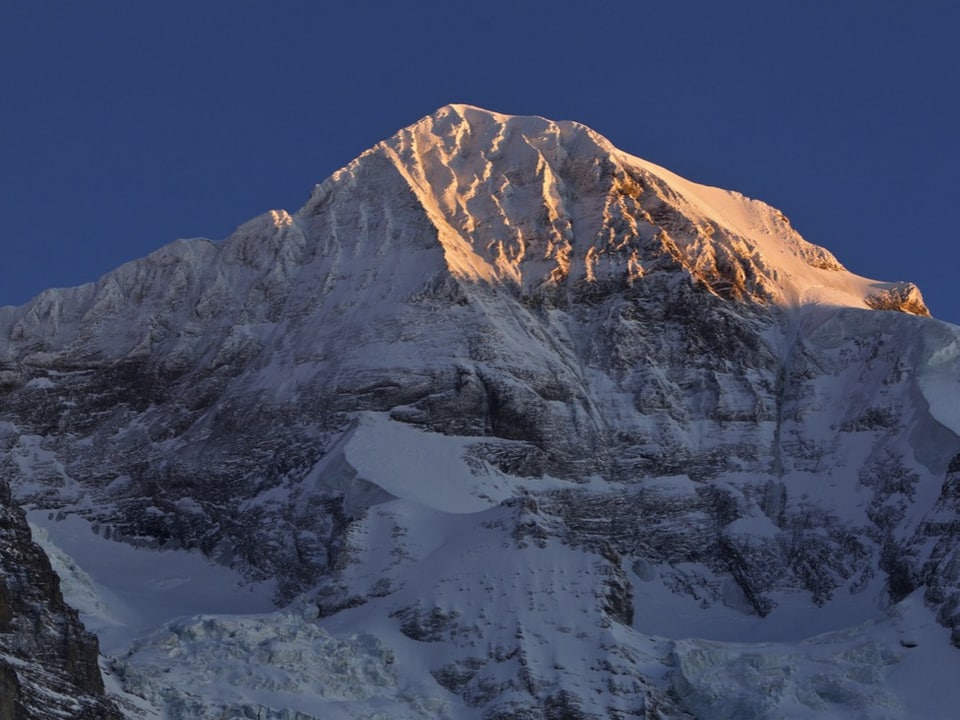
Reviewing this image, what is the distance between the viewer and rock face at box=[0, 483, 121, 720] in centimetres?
14375

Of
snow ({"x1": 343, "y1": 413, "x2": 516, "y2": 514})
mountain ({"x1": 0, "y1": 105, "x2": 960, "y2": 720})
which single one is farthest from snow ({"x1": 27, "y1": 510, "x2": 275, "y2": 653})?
snow ({"x1": 343, "y1": 413, "x2": 516, "y2": 514})

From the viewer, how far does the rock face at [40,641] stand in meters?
144

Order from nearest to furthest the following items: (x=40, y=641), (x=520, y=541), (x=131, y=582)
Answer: (x=40, y=641) → (x=520, y=541) → (x=131, y=582)

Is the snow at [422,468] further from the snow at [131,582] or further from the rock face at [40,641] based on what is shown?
the rock face at [40,641]

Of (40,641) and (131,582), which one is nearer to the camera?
(40,641)

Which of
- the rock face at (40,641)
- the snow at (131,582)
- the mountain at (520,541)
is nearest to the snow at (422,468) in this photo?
the mountain at (520,541)

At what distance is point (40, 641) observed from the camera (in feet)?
482

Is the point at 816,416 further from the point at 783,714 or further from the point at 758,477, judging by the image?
the point at 783,714

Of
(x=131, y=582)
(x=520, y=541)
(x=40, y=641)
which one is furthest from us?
(x=131, y=582)

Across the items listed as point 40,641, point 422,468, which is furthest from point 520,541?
point 40,641

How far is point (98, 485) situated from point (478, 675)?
4095cm

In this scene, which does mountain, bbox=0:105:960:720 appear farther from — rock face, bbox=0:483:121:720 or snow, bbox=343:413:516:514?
rock face, bbox=0:483:121:720

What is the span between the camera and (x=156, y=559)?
19100 cm

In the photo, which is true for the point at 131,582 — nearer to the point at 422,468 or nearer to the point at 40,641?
the point at 422,468
